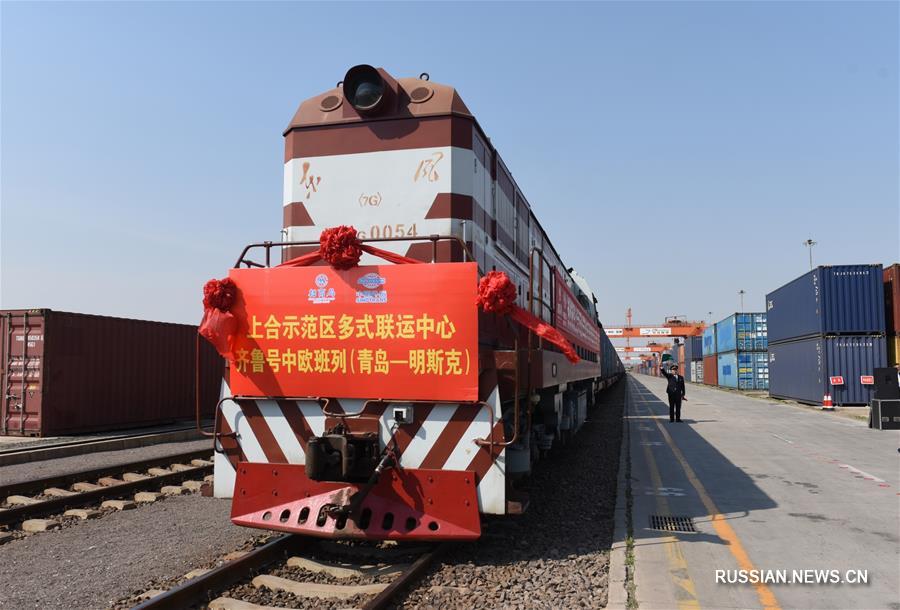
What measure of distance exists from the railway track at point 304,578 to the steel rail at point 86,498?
322 centimetres

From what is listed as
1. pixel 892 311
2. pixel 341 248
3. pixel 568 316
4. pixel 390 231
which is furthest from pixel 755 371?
pixel 341 248

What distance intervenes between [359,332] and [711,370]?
48442 mm

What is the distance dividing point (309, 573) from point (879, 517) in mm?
5696

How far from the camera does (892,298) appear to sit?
73.7ft

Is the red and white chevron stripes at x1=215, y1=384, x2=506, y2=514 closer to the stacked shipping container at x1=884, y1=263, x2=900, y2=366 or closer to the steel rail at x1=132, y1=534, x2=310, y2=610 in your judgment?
the steel rail at x1=132, y1=534, x2=310, y2=610

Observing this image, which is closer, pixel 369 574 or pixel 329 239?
pixel 369 574

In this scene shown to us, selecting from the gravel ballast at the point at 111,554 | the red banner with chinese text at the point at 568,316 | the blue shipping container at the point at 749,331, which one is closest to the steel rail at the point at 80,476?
the gravel ballast at the point at 111,554

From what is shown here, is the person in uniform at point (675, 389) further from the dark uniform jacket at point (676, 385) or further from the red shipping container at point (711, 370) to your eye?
the red shipping container at point (711, 370)

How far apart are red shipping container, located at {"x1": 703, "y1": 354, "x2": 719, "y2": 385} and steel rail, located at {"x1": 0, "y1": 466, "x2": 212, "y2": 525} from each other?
4316cm

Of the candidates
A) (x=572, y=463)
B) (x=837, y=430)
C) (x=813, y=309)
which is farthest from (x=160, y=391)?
(x=813, y=309)

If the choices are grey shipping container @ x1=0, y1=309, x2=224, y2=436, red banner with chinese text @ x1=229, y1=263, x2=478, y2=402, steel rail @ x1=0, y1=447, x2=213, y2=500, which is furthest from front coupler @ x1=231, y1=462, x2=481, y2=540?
grey shipping container @ x1=0, y1=309, x2=224, y2=436

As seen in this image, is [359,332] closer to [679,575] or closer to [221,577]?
[221,577]

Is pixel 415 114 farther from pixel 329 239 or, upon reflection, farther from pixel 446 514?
pixel 446 514

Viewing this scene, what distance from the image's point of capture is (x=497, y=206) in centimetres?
703
